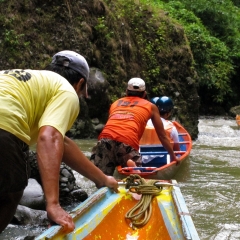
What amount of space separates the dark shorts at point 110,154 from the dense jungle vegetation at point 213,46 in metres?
15.3

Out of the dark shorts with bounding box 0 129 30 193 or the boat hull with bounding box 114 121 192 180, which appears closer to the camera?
the dark shorts with bounding box 0 129 30 193

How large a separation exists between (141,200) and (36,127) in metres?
1.44

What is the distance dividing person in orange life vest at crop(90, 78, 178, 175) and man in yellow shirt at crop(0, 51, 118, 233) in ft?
9.47

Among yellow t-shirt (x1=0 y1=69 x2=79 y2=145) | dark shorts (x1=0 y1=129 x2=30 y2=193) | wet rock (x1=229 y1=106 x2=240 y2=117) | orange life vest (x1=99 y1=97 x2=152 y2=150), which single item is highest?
yellow t-shirt (x1=0 y1=69 x2=79 y2=145)

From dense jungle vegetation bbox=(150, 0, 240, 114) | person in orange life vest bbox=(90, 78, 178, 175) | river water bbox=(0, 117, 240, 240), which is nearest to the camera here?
river water bbox=(0, 117, 240, 240)

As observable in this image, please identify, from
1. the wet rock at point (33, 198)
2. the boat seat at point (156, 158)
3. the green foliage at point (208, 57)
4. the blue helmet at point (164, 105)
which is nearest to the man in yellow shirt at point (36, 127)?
the wet rock at point (33, 198)

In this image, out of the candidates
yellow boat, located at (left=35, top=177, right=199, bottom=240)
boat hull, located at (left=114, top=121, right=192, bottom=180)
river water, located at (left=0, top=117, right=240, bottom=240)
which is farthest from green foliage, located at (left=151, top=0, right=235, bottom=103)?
yellow boat, located at (left=35, top=177, right=199, bottom=240)

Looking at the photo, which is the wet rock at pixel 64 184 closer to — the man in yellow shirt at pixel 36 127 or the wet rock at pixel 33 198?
the wet rock at pixel 33 198

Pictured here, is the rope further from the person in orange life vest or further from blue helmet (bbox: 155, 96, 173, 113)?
blue helmet (bbox: 155, 96, 173, 113)

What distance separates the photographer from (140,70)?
15398 millimetres

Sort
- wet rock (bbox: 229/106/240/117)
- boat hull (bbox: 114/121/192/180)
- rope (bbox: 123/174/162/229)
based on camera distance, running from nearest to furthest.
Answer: rope (bbox: 123/174/162/229)
boat hull (bbox: 114/121/192/180)
wet rock (bbox: 229/106/240/117)

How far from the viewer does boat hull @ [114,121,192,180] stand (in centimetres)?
606

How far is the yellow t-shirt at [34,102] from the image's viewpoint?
2.63 m

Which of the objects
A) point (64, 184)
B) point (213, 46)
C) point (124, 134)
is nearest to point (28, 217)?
point (64, 184)
